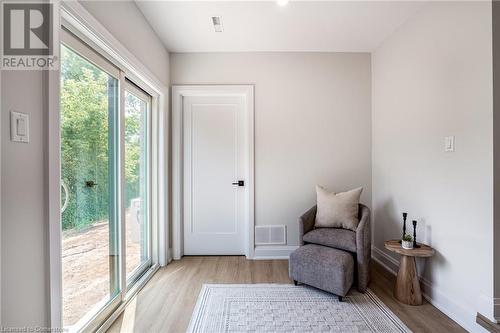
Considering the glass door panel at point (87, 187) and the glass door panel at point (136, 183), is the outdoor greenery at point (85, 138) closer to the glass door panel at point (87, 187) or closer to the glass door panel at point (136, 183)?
the glass door panel at point (87, 187)

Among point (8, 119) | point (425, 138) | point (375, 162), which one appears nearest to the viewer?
point (8, 119)

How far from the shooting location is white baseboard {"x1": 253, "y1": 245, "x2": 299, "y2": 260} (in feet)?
9.80

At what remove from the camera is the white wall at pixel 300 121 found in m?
3.00

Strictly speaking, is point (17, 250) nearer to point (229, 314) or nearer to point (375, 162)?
point (229, 314)

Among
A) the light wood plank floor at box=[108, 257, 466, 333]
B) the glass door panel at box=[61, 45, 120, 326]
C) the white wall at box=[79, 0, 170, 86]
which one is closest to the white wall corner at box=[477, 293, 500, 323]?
the light wood plank floor at box=[108, 257, 466, 333]

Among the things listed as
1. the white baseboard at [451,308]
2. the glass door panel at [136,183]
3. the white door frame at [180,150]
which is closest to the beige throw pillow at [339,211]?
the white baseboard at [451,308]

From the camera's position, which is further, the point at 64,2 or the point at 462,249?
the point at 462,249

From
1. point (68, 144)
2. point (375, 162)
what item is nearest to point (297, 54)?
point (375, 162)

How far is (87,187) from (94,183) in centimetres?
8

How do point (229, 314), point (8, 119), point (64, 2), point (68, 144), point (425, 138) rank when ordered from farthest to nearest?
point (425, 138)
point (229, 314)
point (68, 144)
point (64, 2)
point (8, 119)

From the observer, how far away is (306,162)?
302 cm

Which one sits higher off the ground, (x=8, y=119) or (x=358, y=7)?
(x=358, y=7)

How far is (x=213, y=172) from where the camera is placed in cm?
307

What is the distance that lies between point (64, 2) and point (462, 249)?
2.99 meters
